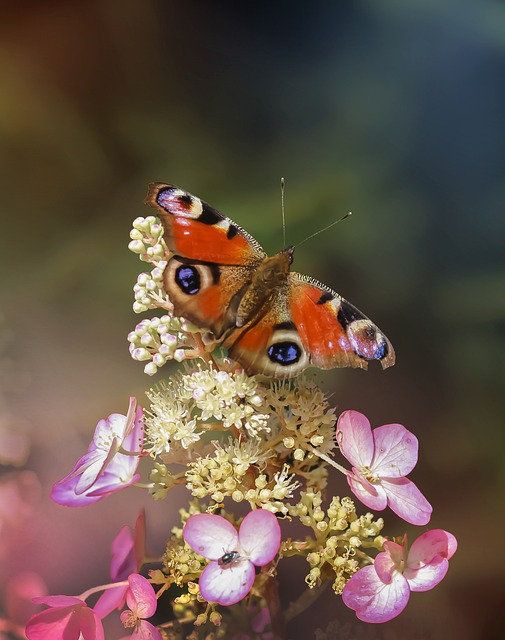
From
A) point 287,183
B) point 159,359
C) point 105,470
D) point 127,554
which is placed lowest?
point 127,554

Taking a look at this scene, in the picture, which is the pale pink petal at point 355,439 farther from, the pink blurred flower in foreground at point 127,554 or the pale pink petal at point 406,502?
the pink blurred flower in foreground at point 127,554

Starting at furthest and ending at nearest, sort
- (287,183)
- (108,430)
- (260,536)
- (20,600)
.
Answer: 1. (287,183)
2. (20,600)
3. (108,430)
4. (260,536)

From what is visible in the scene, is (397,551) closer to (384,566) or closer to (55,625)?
(384,566)

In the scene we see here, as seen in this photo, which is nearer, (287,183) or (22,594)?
(22,594)

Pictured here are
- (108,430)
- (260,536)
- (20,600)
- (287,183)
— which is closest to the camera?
(260,536)

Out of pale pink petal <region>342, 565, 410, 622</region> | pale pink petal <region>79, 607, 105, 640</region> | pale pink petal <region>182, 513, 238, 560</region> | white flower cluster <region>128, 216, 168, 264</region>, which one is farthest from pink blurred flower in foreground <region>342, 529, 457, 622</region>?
white flower cluster <region>128, 216, 168, 264</region>

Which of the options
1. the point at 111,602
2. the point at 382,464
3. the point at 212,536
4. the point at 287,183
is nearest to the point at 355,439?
the point at 382,464

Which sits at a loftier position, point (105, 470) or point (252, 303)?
point (252, 303)

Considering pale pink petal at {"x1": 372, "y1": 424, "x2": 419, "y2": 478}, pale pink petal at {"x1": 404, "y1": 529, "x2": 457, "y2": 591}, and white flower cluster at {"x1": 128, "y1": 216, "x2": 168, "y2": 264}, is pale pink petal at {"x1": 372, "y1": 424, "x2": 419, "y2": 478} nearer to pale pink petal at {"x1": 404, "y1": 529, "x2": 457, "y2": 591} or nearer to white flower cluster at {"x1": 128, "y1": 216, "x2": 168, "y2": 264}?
pale pink petal at {"x1": 404, "y1": 529, "x2": 457, "y2": 591}
